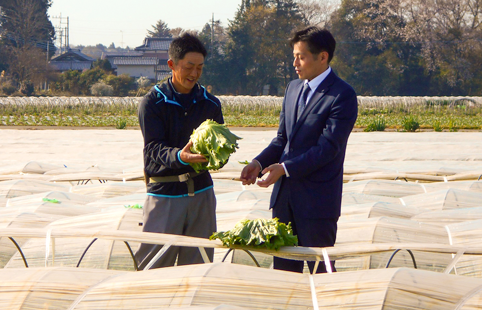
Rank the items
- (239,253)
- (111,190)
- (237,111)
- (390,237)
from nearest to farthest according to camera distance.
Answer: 1. (390,237)
2. (239,253)
3. (111,190)
4. (237,111)

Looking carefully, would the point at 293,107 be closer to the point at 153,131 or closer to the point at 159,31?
the point at 153,131

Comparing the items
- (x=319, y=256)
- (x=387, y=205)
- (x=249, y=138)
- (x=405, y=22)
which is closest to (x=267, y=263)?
(x=387, y=205)

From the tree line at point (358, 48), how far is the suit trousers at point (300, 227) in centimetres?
3728

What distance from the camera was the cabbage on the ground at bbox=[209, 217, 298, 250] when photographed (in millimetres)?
2453

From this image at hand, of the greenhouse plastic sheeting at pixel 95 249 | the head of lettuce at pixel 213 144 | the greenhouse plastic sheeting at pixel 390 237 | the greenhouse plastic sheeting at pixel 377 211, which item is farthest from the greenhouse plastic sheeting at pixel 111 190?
the head of lettuce at pixel 213 144

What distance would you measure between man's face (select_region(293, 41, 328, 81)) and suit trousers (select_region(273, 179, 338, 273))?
0.55 metres

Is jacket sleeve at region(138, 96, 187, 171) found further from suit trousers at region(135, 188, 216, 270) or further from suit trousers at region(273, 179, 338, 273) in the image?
suit trousers at region(273, 179, 338, 273)

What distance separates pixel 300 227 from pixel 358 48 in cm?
3909

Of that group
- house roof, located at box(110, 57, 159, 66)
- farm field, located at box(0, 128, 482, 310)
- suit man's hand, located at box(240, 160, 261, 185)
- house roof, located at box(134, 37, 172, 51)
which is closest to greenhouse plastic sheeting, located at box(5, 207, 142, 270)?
farm field, located at box(0, 128, 482, 310)

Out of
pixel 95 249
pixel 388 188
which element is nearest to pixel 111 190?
pixel 95 249

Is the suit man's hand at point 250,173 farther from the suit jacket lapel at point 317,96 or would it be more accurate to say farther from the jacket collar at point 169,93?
the jacket collar at point 169,93

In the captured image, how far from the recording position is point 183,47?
2.78 meters

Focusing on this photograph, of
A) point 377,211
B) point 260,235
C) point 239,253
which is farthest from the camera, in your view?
point 377,211

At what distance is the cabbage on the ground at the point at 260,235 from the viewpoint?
8.05 feet
